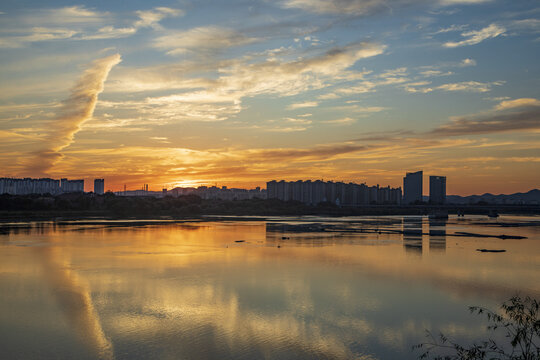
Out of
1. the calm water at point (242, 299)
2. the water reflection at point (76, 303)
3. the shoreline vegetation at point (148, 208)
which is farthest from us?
the shoreline vegetation at point (148, 208)

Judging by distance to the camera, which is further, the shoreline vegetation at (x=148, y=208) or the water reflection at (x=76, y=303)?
the shoreline vegetation at (x=148, y=208)

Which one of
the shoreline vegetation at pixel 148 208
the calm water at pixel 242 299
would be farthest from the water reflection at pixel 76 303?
the shoreline vegetation at pixel 148 208

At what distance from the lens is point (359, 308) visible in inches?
800

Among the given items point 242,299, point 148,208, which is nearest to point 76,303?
point 242,299

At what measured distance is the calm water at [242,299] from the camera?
1534cm

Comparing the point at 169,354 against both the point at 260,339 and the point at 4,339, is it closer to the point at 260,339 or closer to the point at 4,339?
the point at 260,339

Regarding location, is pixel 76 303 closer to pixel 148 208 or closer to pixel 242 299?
pixel 242 299

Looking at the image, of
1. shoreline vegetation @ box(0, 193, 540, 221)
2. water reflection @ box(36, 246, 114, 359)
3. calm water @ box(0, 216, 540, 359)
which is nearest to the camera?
calm water @ box(0, 216, 540, 359)

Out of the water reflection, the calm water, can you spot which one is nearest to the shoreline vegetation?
the water reflection

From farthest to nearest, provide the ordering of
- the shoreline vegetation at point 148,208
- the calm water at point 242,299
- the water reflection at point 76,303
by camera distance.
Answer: the shoreline vegetation at point 148,208
the water reflection at point 76,303
the calm water at point 242,299

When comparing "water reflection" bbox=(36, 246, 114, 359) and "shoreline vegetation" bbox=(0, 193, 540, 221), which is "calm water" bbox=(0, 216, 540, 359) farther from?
"shoreline vegetation" bbox=(0, 193, 540, 221)

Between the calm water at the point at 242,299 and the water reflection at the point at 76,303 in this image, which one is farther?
the water reflection at the point at 76,303

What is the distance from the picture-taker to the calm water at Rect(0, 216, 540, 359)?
15.3 meters

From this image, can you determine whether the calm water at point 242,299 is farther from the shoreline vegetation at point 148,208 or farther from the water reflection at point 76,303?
the shoreline vegetation at point 148,208
